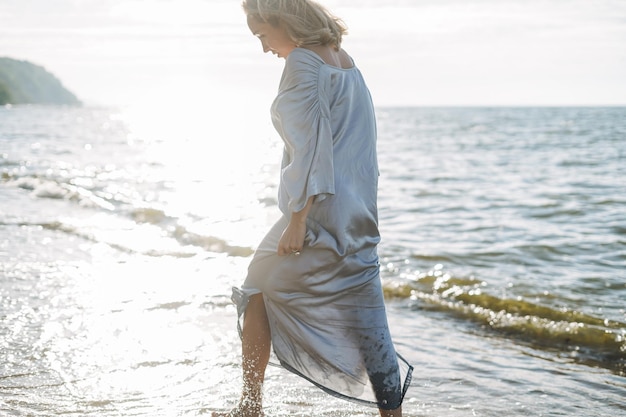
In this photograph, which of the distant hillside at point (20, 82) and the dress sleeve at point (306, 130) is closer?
the dress sleeve at point (306, 130)

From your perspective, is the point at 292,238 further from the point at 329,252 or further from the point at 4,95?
the point at 4,95

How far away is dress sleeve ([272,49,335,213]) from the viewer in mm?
2773

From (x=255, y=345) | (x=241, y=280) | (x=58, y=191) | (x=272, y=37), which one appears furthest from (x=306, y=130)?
(x=58, y=191)

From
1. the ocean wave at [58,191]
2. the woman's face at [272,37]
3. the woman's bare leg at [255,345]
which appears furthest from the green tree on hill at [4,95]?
the woman's face at [272,37]

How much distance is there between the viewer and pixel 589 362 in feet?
17.5

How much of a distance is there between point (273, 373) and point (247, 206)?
902cm

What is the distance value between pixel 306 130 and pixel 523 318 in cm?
423

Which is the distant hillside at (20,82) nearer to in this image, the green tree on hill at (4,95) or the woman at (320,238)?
the green tree on hill at (4,95)

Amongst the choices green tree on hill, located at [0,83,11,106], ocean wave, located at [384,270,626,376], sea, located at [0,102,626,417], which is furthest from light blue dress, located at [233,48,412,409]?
green tree on hill, located at [0,83,11,106]

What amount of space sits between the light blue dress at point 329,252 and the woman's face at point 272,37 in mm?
105

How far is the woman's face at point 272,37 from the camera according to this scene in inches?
112

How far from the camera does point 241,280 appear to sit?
23.6 feet

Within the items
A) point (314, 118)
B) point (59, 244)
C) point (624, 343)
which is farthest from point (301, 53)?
point (59, 244)

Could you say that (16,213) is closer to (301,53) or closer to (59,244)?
(59,244)
